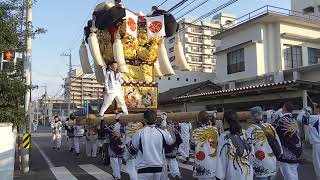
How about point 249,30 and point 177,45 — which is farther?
point 249,30

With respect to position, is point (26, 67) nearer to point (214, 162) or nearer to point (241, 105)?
point (214, 162)

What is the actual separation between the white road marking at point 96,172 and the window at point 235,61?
16001mm

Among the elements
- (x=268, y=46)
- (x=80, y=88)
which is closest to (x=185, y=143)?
(x=268, y=46)

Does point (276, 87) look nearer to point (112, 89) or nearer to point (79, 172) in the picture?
point (112, 89)

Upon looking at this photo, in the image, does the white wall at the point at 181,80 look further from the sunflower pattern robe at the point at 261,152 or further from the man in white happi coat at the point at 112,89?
the sunflower pattern robe at the point at 261,152

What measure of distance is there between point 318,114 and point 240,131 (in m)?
4.46

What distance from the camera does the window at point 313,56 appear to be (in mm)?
27705

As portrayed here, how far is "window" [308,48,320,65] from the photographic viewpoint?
27.7 metres

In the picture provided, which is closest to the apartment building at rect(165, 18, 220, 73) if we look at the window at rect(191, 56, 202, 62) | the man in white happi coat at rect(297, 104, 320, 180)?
the window at rect(191, 56, 202, 62)

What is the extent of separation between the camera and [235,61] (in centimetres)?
2892

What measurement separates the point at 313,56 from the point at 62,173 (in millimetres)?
20568

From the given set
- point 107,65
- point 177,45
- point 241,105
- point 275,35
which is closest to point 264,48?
point 275,35

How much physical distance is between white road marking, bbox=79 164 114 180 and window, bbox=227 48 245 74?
16.0 m

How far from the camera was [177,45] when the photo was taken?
1480 centimetres
